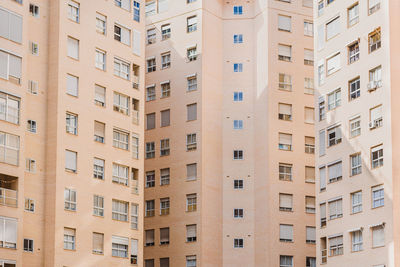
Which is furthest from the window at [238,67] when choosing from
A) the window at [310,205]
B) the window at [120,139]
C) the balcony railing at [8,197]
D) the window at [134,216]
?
the balcony railing at [8,197]

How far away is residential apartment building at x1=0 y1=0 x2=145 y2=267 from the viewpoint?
58.7m

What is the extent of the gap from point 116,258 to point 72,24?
18267mm

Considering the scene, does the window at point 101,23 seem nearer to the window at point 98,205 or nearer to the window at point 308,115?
the window at point 98,205

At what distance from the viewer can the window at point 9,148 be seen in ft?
189

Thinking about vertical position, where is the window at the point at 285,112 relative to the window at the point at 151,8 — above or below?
below

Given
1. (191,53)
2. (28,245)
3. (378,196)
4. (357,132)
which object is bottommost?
(28,245)

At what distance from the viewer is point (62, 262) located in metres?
60.6

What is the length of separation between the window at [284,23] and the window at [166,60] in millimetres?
11323

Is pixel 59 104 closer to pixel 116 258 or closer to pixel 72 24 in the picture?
pixel 72 24

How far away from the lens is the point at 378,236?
59.1 m

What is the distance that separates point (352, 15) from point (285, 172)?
19533 mm

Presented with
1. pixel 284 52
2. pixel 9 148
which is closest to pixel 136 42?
pixel 284 52

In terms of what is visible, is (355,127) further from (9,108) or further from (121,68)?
(9,108)

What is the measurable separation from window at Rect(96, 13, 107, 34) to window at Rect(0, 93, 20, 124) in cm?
1153
